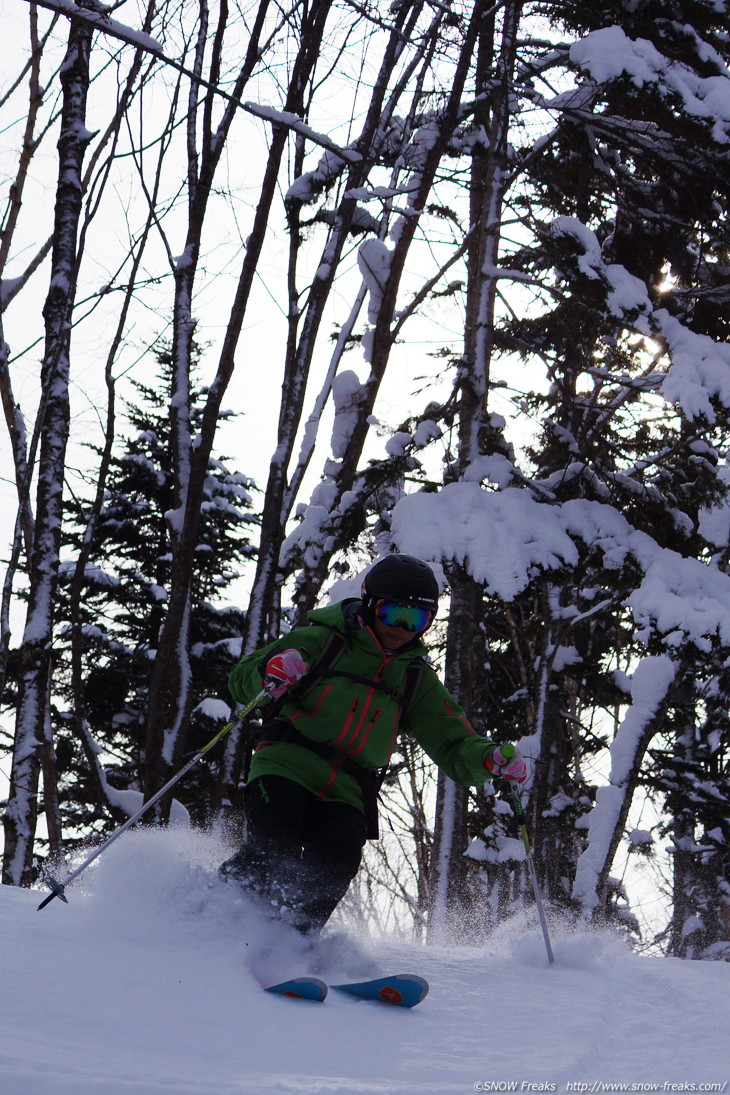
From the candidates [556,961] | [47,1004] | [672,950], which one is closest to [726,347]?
[556,961]

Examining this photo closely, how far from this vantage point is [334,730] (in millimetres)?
4066

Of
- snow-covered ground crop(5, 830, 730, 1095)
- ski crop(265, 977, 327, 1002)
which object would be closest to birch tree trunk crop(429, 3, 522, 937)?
snow-covered ground crop(5, 830, 730, 1095)

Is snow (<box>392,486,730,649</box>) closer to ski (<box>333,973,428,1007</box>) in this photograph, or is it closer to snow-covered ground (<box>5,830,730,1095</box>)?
snow-covered ground (<box>5,830,730,1095</box>)

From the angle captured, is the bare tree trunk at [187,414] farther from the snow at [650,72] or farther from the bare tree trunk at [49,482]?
the snow at [650,72]

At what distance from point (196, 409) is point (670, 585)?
12632 mm

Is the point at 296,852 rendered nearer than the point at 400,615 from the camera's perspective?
Yes

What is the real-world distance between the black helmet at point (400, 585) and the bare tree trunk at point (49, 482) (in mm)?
4722

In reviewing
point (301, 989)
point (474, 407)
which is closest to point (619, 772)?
point (474, 407)

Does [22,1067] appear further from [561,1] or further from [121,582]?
[121,582]

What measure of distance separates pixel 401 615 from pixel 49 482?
5.11 metres

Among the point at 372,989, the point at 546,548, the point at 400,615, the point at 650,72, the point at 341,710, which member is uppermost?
the point at 650,72

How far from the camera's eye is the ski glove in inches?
163

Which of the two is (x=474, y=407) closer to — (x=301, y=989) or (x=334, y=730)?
(x=334, y=730)

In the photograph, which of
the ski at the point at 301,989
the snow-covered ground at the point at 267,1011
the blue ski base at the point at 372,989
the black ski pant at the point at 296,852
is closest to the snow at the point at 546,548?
the snow-covered ground at the point at 267,1011
